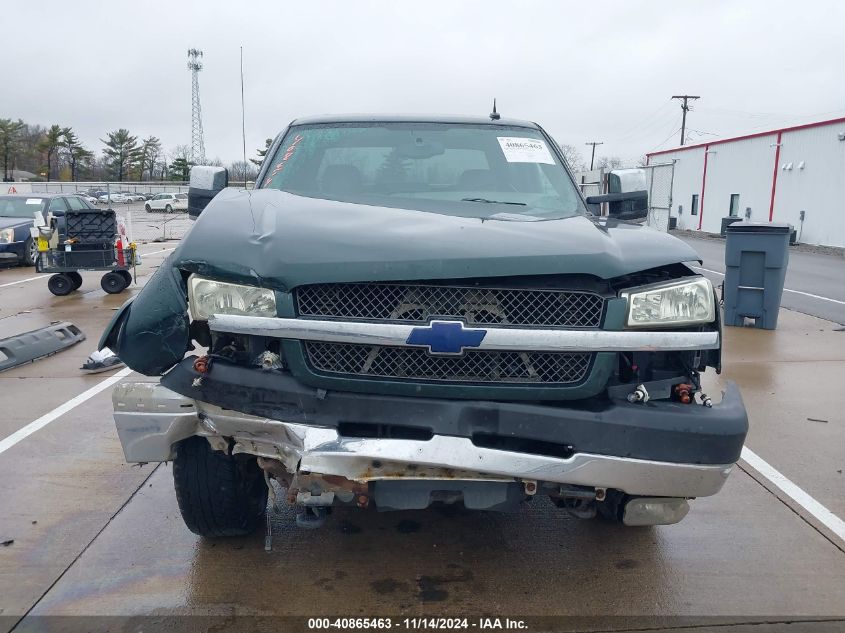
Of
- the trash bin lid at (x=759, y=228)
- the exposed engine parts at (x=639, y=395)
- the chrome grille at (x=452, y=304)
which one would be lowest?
the exposed engine parts at (x=639, y=395)

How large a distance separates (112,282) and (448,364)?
33.6 feet

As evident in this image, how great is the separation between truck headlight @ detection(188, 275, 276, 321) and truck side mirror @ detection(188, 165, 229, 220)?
1794mm

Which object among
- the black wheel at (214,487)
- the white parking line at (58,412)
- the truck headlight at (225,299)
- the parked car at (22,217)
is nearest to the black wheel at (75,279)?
the parked car at (22,217)

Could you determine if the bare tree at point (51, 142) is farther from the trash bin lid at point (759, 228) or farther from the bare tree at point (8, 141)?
the trash bin lid at point (759, 228)

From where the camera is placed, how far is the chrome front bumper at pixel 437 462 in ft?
7.92

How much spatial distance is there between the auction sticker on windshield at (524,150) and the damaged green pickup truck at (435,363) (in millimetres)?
1509

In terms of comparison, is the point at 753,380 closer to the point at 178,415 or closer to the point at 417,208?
the point at 417,208

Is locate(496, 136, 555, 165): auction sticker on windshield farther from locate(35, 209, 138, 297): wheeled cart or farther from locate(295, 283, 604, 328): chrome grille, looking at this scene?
locate(35, 209, 138, 297): wheeled cart

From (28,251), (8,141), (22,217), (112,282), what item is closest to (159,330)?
(112,282)

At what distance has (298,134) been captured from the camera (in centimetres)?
446

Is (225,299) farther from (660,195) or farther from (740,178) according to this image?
(740,178)

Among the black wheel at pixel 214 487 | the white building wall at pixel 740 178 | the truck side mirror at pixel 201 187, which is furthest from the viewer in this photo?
the white building wall at pixel 740 178

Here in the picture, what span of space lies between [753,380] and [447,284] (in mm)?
4722

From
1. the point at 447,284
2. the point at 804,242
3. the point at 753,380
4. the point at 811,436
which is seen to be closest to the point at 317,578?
the point at 447,284
